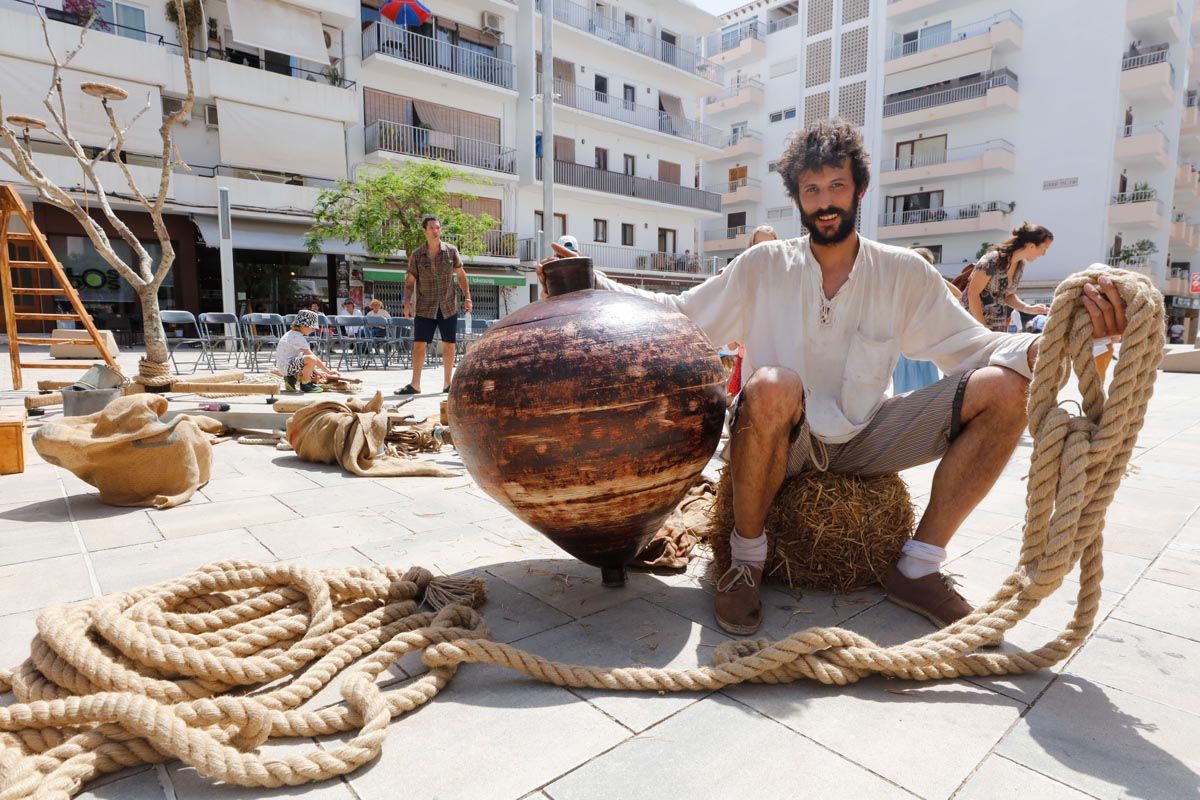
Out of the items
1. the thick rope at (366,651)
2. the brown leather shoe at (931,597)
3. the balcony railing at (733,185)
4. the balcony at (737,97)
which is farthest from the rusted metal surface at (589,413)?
the balcony at (737,97)

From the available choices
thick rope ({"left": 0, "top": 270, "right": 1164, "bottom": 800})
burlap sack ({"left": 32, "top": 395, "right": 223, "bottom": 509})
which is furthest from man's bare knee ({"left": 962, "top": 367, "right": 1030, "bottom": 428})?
burlap sack ({"left": 32, "top": 395, "right": 223, "bottom": 509})

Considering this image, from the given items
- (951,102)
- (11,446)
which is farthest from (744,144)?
(11,446)

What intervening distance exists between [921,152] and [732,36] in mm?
12943

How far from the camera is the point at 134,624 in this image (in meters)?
1.68

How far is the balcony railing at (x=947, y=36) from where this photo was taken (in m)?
28.8

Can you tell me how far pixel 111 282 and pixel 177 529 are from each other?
66.0 feet

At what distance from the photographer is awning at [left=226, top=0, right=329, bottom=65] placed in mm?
17922

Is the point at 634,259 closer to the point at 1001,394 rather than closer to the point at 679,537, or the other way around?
the point at 679,537

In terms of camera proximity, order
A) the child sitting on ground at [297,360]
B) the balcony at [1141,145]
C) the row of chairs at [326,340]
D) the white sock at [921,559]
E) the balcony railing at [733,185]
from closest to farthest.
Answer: the white sock at [921,559] → the child sitting on ground at [297,360] → the row of chairs at [326,340] → the balcony at [1141,145] → the balcony railing at [733,185]

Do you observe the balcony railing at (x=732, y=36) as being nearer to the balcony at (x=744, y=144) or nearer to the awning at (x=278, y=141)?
the balcony at (x=744, y=144)

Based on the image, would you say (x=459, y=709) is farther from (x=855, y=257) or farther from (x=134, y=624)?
(x=855, y=257)

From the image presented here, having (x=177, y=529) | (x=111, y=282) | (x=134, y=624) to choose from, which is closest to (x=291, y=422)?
(x=177, y=529)

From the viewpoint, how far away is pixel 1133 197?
2895 cm

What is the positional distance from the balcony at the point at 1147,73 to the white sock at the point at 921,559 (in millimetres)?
35164
